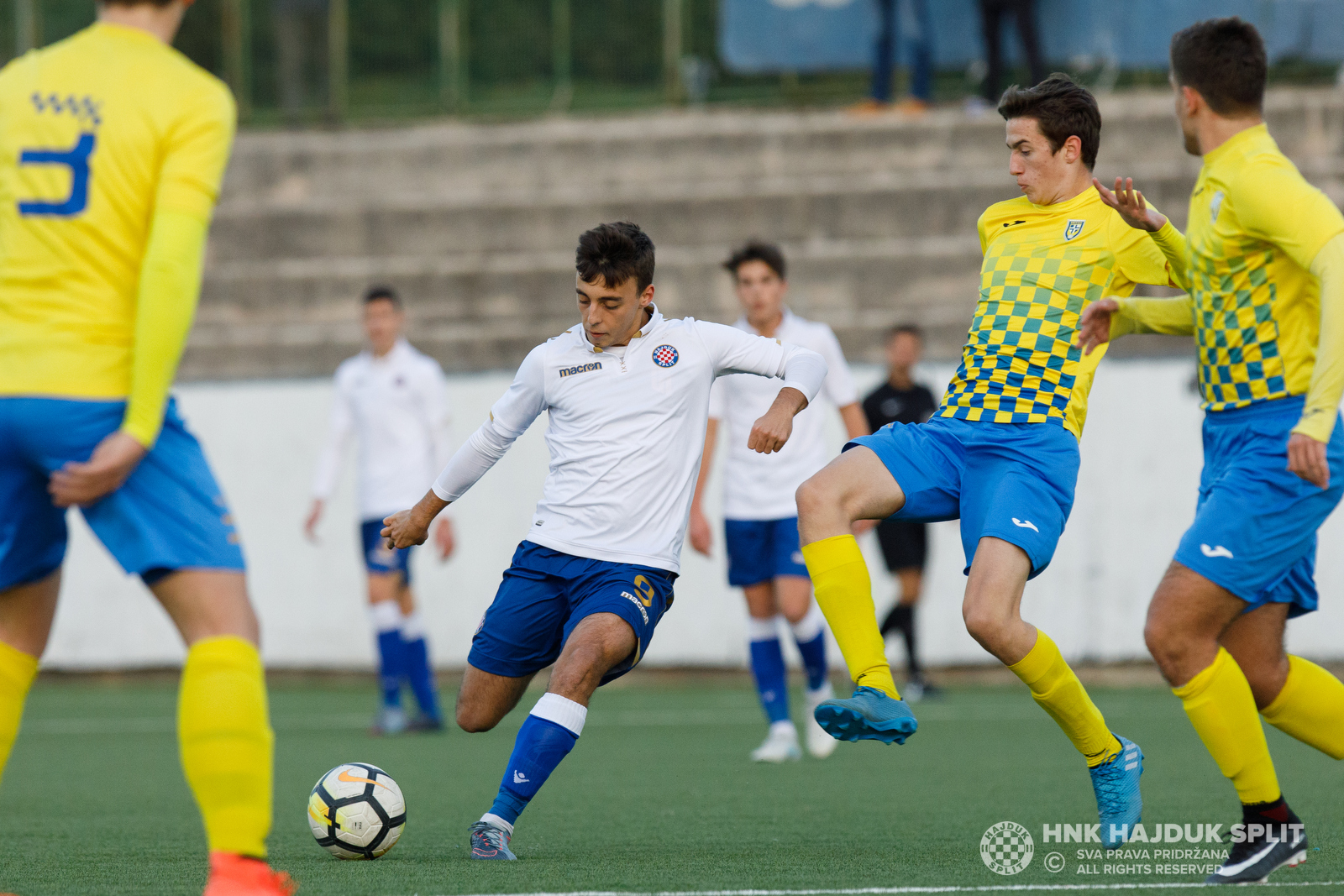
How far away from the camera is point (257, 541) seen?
12852mm

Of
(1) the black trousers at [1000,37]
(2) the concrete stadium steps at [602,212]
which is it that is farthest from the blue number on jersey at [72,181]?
(1) the black trousers at [1000,37]

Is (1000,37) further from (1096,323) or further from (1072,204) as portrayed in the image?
(1096,323)

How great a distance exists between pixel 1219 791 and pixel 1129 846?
185 cm

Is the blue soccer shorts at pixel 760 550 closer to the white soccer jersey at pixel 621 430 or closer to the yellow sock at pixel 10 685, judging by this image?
the white soccer jersey at pixel 621 430

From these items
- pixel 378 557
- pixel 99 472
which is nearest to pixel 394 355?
pixel 378 557

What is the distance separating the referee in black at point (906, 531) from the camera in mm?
11391

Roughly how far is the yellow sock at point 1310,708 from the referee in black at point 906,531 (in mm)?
6643

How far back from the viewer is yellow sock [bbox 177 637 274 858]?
3598 millimetres

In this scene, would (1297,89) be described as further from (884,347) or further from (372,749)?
(372,749)

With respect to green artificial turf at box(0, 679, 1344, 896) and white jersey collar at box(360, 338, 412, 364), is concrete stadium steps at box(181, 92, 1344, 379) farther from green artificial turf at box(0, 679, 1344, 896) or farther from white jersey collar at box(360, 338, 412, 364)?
green artificial turf at box(0, 679, 1344, 896)

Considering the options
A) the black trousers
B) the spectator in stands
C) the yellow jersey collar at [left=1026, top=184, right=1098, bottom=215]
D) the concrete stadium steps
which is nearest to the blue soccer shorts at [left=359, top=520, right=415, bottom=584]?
the concrete stadium steps

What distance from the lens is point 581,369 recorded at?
5418mm

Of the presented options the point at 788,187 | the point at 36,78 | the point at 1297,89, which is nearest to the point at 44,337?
the point at 36,78

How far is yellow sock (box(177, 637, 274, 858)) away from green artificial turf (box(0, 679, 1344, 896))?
880 mm
